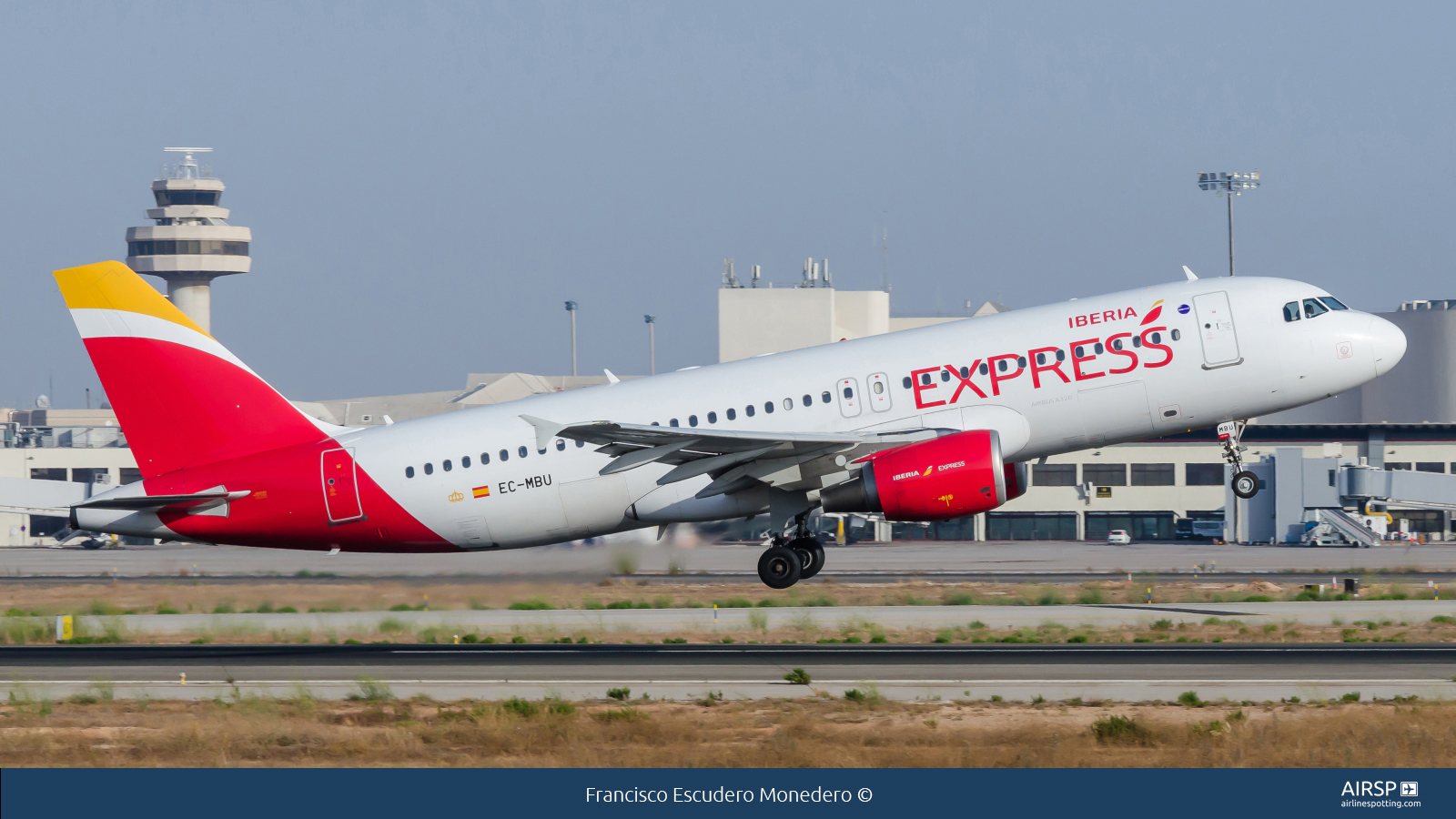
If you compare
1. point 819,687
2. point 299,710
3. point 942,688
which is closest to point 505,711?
point 299,710

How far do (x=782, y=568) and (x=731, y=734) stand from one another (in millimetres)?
10970

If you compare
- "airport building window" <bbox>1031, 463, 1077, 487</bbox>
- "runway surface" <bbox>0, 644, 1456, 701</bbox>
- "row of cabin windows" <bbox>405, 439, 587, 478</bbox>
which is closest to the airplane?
"row of cabin windows" <bbox>405, 439, 587, 478</bbox>

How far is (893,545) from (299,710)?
200 feet

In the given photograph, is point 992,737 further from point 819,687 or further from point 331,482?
point 331,482

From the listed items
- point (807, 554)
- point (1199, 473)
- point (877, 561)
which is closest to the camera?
point (807, 554)

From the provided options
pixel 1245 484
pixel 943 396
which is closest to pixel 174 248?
pixel 943 396

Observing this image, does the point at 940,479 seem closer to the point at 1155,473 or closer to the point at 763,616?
the point at 763,616

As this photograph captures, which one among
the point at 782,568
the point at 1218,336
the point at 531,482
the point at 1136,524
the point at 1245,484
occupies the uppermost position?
the point at 1218,336

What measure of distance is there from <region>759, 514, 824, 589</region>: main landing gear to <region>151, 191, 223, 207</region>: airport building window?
13405cm

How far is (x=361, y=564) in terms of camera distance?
4612cm

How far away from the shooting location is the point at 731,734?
750 inches

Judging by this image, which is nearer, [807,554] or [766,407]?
[766,407]

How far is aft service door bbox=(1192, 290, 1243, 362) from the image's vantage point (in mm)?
27781

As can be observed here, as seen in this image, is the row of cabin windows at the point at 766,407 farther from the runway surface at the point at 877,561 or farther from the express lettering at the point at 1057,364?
the runway surface at the point at 877,561
